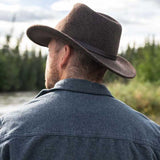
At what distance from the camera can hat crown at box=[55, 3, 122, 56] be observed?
182cm

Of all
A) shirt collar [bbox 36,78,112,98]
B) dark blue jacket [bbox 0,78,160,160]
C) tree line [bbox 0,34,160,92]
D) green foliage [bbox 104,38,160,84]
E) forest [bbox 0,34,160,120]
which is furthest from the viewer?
tree line [bbox 0,34,160,92]

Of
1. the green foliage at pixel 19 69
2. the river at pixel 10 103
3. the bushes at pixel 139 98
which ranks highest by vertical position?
the bushes at pixel 139 98

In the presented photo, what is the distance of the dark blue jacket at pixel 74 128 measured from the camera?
4.96 feet

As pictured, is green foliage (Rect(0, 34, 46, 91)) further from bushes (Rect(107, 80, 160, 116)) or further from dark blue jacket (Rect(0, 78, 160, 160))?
dark blue jacket (Rect(0, 78, 160, 160))

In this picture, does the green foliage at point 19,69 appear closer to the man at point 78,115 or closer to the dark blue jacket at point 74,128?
the man at point 78,115

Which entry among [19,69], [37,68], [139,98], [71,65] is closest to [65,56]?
[71,65]

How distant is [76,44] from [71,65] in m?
0.11

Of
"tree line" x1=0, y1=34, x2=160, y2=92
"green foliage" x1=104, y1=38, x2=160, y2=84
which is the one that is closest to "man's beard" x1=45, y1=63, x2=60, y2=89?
"green foliage" x1=104, y1=38, x2=160, y2=84

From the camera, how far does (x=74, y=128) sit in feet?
5.04

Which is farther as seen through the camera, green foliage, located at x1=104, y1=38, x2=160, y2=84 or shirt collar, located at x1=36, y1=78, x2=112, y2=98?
green foliage, located at x1=104, y1=38, x2=160, y2=84

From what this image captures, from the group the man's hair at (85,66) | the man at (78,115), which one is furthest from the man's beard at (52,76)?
the man's hair at (85,66)

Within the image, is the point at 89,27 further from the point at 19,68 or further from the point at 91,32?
the point at 19,68

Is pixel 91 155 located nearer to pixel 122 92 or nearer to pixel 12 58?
pixel 122 92

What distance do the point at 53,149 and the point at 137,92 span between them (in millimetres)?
14251
